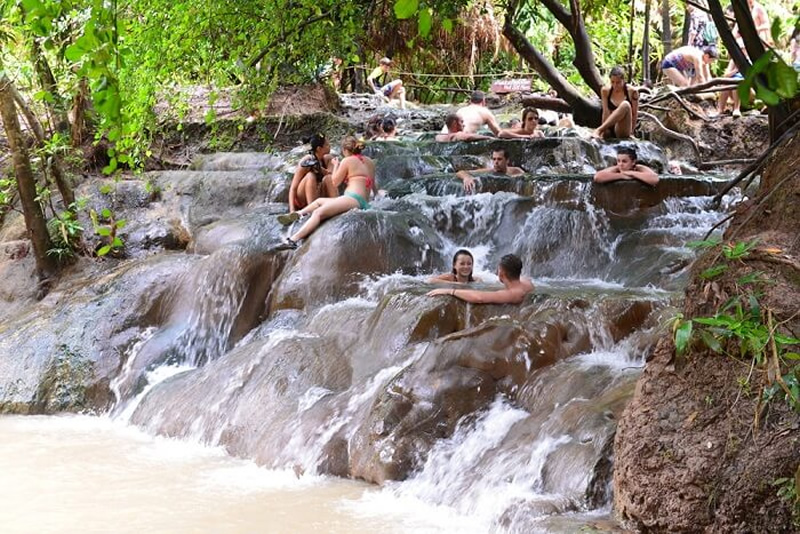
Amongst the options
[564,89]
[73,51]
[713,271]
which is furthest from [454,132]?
[73,51]

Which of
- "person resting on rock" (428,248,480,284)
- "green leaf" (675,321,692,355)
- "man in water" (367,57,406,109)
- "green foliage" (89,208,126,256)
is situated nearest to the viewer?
"green leaf" (675,321,692,355)

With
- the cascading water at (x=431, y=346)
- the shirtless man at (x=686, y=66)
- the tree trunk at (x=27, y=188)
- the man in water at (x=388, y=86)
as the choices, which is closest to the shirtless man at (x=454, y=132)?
the cascading water at (x=431, y=346)

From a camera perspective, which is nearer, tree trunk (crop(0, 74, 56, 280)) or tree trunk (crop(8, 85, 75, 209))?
tree trunk (crop(0, 74, 56, 280))

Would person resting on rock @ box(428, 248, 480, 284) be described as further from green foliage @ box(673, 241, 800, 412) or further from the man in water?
the man in water

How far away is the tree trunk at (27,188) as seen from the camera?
9922mm

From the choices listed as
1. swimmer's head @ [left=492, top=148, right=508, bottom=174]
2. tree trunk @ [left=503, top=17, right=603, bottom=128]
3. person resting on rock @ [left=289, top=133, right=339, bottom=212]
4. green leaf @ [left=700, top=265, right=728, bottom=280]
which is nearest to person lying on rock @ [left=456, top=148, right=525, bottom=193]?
swimmer's head @ [left=492, top=148, right=508, bottom=174]

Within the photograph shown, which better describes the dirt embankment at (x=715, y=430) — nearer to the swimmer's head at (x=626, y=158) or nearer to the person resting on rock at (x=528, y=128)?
the swimmer's head at (x=626, y=158)

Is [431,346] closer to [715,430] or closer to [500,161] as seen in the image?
[715,430]

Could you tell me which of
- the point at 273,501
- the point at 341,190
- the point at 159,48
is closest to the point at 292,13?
the point at 159,48

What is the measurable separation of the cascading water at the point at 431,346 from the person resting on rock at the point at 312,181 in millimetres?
588

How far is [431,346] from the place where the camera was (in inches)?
235

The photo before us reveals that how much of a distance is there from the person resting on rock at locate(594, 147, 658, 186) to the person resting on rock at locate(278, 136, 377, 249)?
2383mm

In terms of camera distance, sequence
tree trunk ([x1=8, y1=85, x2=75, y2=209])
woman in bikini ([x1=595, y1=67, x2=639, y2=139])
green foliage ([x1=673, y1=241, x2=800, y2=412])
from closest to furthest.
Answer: green foliage ([x1=673, y1=241, x2=800, y2=412]) → tree trunk ([x1=8, y1=85, x2=75, y2=209]) → woman in bikini ([x1=595, y1=67, x2=639, y2=139])

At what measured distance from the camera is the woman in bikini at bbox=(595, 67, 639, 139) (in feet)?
38.3
